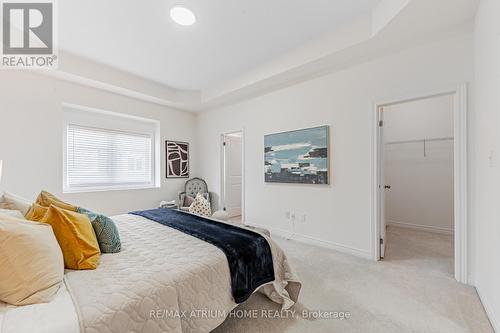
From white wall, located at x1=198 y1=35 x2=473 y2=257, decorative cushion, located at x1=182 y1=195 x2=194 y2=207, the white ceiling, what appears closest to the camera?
the white ceiling

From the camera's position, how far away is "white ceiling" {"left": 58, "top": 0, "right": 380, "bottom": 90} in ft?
7.23

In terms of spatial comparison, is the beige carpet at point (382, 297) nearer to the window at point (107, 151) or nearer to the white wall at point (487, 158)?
the white wall at point (487, 158)

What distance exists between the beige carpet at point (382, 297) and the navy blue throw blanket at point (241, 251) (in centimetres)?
31

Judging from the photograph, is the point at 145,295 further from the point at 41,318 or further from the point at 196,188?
the point at 196,188

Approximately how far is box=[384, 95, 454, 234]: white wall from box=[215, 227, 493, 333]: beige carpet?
1.24 meters

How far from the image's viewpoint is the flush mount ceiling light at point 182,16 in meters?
2.23

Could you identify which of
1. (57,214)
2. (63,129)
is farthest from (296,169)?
(63,129)

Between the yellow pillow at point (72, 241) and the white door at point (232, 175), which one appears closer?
the yellow pillow at point (72, 241)

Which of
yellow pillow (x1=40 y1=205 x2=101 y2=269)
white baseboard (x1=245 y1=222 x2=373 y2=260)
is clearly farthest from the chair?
yellow pillow (x1=40 y1=205 x2=101 y2=269)

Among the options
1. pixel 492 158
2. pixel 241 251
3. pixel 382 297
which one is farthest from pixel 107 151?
pixel 492 158

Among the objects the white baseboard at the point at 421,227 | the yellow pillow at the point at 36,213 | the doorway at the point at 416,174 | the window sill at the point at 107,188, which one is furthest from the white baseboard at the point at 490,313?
the window sill at the point at 107,188

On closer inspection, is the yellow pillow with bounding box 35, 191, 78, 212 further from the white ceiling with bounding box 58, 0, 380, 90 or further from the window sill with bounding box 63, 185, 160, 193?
the window sill with bounding box 63, 185, 160, 193

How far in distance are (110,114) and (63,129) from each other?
0.73 metres

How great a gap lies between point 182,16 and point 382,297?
3.32 meters
